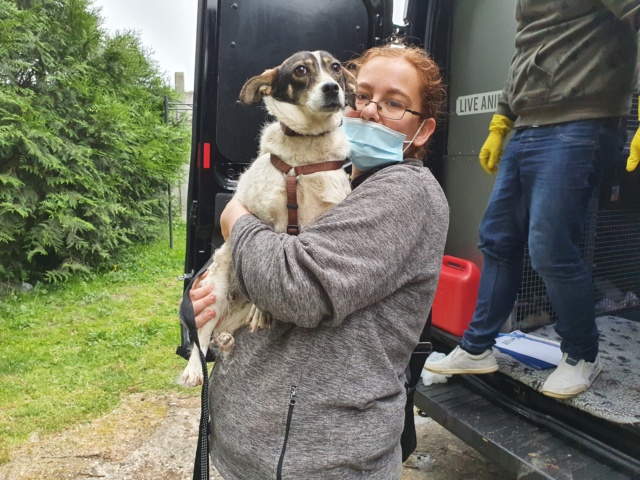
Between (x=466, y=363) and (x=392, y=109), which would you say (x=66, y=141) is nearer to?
(x=466, y=363)

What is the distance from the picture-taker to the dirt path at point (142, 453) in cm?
290

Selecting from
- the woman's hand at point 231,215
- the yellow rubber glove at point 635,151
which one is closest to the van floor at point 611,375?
the yellow rubber glove at point 635,151

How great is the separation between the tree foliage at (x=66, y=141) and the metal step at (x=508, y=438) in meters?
4.77

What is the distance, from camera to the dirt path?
2902 millimetres

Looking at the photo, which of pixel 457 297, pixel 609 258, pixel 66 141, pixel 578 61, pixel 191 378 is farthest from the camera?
pixel 66 141

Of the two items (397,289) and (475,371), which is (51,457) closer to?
(475,371)

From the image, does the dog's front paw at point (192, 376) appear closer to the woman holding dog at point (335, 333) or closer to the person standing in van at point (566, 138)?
the woman holding dog at point (335, 333)

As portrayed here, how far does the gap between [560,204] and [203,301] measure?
148 cm

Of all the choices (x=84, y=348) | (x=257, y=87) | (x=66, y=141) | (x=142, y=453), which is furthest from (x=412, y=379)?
(x=66, y=141)

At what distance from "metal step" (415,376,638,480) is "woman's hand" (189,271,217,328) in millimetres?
1276

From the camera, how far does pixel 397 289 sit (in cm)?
123

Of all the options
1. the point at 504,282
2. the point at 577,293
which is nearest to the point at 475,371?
the point at 504,282

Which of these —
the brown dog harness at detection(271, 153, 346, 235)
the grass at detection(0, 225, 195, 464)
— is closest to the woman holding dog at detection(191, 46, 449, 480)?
the brown dog harness at detection(271, 153, 346, 235)

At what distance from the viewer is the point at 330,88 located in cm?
186
